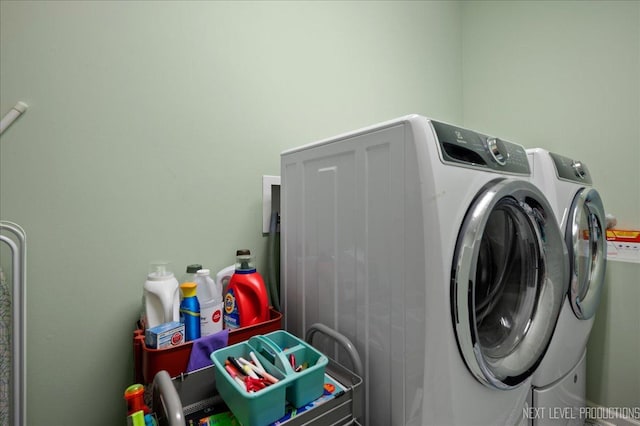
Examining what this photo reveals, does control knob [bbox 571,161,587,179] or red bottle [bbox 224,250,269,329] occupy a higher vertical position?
control knob [bbox 571,161,587,179]

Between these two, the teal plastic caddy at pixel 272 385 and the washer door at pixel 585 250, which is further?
the washer door at pixel 585 250

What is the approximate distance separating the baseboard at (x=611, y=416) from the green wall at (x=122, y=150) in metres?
2.03

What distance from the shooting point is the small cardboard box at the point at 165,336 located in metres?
0.77

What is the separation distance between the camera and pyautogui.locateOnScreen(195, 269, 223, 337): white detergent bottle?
878 millimetres

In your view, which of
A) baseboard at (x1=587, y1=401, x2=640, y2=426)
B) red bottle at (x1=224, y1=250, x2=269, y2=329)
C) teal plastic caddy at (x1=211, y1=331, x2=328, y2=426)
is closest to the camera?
teal plastic caddy at (x1=211, y1=331, x2=328, y2=426)

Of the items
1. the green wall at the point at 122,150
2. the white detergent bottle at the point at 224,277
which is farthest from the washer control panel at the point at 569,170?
the white detergent bottle at the point at 224,277

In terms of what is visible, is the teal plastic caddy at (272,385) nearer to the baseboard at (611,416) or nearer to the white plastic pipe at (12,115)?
the white plastic pipe at (12,115)

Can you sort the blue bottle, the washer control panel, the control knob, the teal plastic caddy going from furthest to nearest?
the control knob
the washer control panel
the blue bottle
the teal plastic caddy

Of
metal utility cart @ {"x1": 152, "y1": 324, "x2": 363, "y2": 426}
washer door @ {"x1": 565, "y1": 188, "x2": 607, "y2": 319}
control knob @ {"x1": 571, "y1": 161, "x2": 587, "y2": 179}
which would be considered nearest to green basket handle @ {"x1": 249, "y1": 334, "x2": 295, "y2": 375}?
metal utility cart @ {"x1": 152, "y1": 324, "x2": 363, "y2": 426}

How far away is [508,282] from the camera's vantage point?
108 cm

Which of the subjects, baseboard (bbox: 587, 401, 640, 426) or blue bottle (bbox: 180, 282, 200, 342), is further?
baseboard (bbox: 587, 401, 640, 426)

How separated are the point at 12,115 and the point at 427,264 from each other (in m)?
1.18

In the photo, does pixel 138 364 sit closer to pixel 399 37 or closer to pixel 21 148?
pixel 21 148

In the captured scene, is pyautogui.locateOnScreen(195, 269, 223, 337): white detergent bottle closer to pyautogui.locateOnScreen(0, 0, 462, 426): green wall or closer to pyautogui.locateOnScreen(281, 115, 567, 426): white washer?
pyautogui.locateOnScreen(0, 0, 462, 426): green wall
